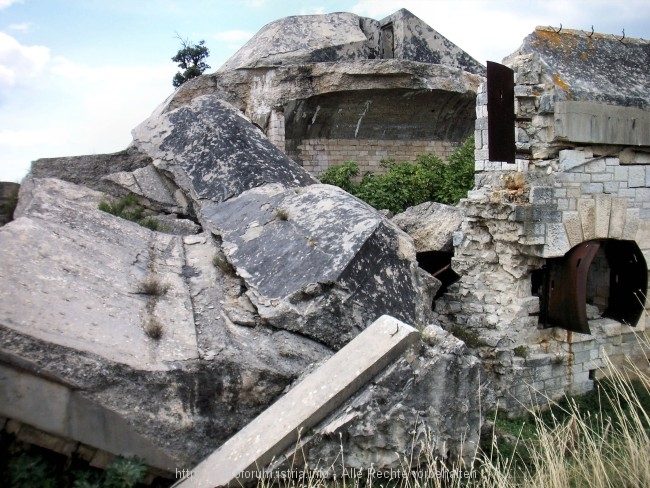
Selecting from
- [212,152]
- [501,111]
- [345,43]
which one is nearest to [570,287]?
[501,111]

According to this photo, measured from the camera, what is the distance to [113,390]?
3.02m

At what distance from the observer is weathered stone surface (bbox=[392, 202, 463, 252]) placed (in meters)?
6.75

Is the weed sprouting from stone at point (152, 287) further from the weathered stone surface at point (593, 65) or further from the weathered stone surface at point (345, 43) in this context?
the weathered stone surface at point (345, 43)

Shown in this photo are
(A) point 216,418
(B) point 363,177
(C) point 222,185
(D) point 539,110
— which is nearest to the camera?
(A) point 216,418

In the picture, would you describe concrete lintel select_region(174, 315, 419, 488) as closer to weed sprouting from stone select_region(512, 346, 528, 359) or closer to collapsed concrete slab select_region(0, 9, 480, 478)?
collapsed concrete slab select_region(0, 9, 480, 478)

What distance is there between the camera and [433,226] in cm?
689

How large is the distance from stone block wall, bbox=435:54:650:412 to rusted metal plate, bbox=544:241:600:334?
121mm

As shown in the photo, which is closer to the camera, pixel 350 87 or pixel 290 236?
pixel 290 236

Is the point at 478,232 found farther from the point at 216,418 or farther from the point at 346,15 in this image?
the point at 346,15

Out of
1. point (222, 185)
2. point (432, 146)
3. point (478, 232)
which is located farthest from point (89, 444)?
point (432, 146)

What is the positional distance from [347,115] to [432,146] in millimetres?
2178

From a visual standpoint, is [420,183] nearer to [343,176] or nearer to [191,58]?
[343,176]

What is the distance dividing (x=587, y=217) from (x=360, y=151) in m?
6.82

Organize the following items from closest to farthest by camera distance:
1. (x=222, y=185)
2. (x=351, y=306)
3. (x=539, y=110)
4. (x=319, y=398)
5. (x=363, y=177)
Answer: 1. (x=319, y=398)
2. (x=351, y=306)
3. (x=222, y=185)
4. (x=539, y=110)
5. (x=363, y=177)
